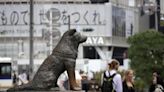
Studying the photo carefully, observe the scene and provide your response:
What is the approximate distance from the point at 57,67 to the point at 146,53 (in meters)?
58.7

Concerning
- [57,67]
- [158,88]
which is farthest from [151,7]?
[57,67]

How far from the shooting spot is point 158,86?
14.5m

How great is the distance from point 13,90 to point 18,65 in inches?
3859

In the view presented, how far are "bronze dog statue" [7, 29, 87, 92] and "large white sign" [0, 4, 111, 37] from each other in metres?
109

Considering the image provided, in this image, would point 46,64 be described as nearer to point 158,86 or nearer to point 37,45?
point 158,86

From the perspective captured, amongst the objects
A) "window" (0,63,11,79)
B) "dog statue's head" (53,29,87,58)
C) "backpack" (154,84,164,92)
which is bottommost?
"window" (0,63,11,79)

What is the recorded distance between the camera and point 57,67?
1319 centimetres

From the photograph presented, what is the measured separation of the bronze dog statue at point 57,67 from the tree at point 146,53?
54.4m

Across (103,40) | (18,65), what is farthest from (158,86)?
(103,40)

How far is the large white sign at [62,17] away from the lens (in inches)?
4840

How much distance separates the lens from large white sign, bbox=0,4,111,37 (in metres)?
123

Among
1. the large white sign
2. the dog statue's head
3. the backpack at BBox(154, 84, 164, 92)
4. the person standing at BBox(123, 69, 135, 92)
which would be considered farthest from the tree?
the dog statue's head

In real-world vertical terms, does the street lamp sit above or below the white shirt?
above

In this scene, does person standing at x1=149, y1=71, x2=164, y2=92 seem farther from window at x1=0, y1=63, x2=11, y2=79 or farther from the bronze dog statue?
window at x1=0, y1=63, x2=11, y2=79
